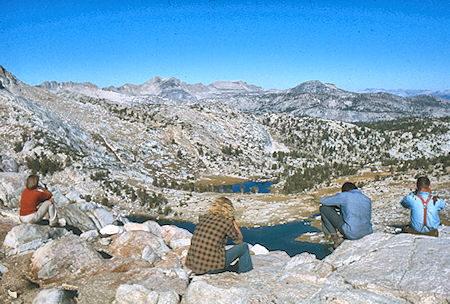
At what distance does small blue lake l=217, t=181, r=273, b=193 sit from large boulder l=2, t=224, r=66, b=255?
60.3m

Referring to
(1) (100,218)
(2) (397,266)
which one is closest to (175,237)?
(1) (100,218)

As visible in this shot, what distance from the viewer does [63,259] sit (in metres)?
10.6

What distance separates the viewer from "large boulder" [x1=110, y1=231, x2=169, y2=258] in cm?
1329

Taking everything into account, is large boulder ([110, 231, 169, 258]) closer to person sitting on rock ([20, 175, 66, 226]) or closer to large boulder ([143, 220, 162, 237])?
large boulder ([143, 220, 162, 237])

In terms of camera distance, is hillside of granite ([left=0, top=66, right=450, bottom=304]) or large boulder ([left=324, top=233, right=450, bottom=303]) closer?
large boulder ([left=324, top=233, right=450, bottom=303])

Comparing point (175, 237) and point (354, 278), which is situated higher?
point (354, 278)

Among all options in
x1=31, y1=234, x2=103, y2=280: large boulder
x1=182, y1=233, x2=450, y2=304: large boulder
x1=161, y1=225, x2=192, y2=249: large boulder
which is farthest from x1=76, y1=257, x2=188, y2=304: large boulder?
x1=161, y1=225, x2=192, y2=249: large boulder

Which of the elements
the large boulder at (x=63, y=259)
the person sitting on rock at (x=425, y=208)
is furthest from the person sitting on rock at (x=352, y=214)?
Answer: the large boulder at (x=63, y=259)

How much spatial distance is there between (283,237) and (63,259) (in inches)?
1426

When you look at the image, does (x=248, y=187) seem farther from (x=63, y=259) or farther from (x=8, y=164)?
(x=63, y=259)

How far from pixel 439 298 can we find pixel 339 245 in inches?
157

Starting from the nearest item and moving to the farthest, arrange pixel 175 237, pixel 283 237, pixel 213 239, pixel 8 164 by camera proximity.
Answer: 1. pixel 213 239
2. pixel 175 237
3. pixel 283 237
4. pixel 8 164

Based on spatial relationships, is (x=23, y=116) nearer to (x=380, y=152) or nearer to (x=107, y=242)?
(x=107, y=242)

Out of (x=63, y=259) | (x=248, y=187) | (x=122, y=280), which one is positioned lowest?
(x=248, y=187)
